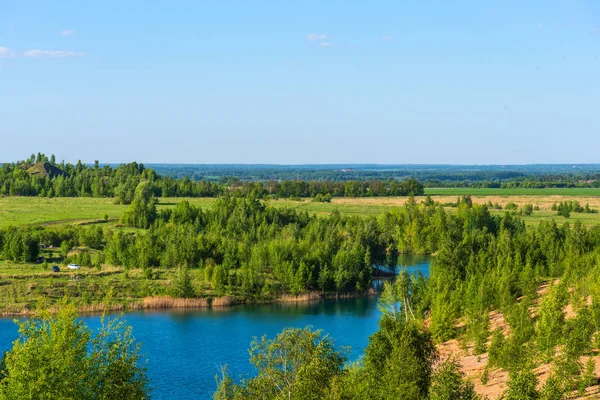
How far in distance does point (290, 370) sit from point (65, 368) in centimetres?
957

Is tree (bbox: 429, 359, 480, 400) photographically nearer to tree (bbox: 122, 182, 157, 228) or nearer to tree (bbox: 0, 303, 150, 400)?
tree (bbox: 0, 303, 150, 400)

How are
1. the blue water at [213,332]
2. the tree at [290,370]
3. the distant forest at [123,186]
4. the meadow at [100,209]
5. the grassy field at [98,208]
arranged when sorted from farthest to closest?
the distant forest at [123,186], the grassy field at [98,208], the meadow at [100,209], the blue water at [213,332], the tree at [290,370]

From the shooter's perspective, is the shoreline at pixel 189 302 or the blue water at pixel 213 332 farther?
the shoreline at pixel 189 302

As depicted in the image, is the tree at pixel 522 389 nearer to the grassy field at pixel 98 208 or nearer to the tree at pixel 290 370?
the tree at pixel 290 370

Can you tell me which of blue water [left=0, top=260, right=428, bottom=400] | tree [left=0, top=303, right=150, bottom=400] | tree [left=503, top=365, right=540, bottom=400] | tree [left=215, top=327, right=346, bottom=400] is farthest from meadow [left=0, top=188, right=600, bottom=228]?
tree [left=503, top=365, right=540, bottom=400]

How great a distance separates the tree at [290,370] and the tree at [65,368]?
4.57m

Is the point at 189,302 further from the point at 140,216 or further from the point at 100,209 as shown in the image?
the point at 100,209

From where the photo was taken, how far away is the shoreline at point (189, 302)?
59.0 meters

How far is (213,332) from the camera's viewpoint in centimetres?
5562

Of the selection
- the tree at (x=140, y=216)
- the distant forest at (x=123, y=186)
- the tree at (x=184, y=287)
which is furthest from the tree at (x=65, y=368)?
the distant forest at (x=123, y=186)

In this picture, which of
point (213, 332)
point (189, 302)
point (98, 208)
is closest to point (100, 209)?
point (98, 208)

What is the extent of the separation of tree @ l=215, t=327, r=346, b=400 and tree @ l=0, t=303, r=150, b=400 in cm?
457

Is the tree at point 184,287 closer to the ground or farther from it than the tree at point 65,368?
closer to the ground

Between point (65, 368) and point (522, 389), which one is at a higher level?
point (65, 368)
